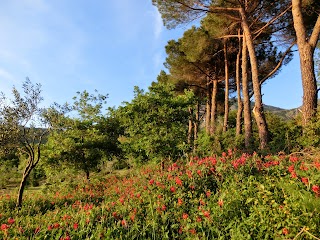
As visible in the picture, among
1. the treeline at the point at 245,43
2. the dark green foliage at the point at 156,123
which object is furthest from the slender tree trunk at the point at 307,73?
the dark green foliage at the point at 156,123

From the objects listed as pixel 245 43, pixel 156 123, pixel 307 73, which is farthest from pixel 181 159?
pixel 245 43

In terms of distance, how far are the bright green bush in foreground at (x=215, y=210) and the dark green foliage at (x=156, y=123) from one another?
5.17m

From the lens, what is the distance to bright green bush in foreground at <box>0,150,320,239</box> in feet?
11.9

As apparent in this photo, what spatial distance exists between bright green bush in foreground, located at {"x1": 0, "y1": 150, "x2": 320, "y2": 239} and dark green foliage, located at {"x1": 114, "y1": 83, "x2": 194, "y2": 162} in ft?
17.0

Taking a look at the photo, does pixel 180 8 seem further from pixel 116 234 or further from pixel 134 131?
pixel 116 234

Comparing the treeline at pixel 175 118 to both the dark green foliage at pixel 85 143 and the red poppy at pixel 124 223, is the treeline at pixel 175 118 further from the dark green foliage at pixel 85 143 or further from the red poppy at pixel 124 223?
the red poppy at pixel 124 223

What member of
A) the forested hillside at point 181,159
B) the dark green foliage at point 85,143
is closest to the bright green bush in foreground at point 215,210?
the forested hillside at point 181,159

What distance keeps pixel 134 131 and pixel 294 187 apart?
9.56 meters

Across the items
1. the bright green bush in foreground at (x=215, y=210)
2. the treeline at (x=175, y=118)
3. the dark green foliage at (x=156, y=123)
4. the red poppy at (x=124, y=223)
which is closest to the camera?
the bright green bush in foreground at (x=215, y=210)

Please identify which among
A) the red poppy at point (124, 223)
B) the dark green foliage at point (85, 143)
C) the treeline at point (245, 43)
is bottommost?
the red poppy at point (124, 223)

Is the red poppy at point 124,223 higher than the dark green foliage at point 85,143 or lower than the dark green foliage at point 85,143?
lower

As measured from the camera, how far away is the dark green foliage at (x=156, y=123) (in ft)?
39.7

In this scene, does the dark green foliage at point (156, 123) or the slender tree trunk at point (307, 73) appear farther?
the dark green foliage at point (156, 123)

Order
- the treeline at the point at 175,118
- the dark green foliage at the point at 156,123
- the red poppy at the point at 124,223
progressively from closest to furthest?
the red poppy at the point at 124,223 < the treeline at the point at 175,118 < the dark green foliage at the point at 156,123
